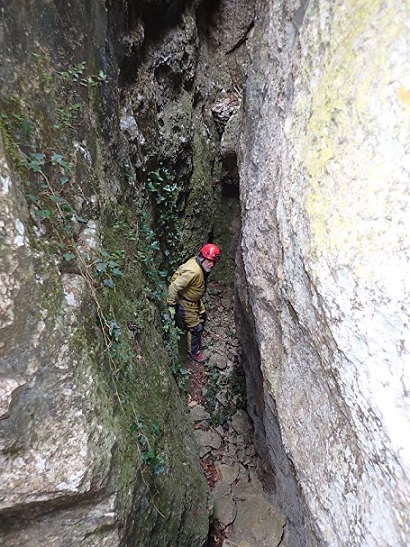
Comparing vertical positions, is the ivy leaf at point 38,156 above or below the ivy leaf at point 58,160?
below

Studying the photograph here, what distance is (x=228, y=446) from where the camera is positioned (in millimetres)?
5469

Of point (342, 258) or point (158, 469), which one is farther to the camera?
point (158, 469)

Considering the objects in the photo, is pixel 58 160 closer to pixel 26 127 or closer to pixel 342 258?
pixel 26 127

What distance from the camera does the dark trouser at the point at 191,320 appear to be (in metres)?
6.32

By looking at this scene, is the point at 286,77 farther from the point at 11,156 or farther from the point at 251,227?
the point at 11,156

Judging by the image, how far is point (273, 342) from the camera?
3.12 m

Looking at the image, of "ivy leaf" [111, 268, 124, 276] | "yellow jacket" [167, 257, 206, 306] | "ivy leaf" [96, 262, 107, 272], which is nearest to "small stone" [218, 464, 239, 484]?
"yellow jacket" [167, 257, 206, 306]

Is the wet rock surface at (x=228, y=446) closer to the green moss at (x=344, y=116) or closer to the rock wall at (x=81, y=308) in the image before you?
the rock wall at (x=81, y=308)

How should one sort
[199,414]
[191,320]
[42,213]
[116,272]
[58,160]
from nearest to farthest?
[42,213], [58,160], [116,272], [199,414], [191,320]

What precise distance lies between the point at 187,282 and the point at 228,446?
2.60 meters

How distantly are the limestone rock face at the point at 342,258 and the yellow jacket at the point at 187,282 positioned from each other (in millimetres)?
2840

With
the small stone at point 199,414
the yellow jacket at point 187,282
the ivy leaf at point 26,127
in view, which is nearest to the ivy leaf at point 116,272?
the ivy leaf at point 26,127

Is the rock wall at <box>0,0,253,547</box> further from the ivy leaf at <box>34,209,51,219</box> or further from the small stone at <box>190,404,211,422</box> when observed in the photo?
the small stone at <box>190,404,211,422</box>

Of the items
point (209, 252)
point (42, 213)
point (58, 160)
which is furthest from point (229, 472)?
point (58, 160)
